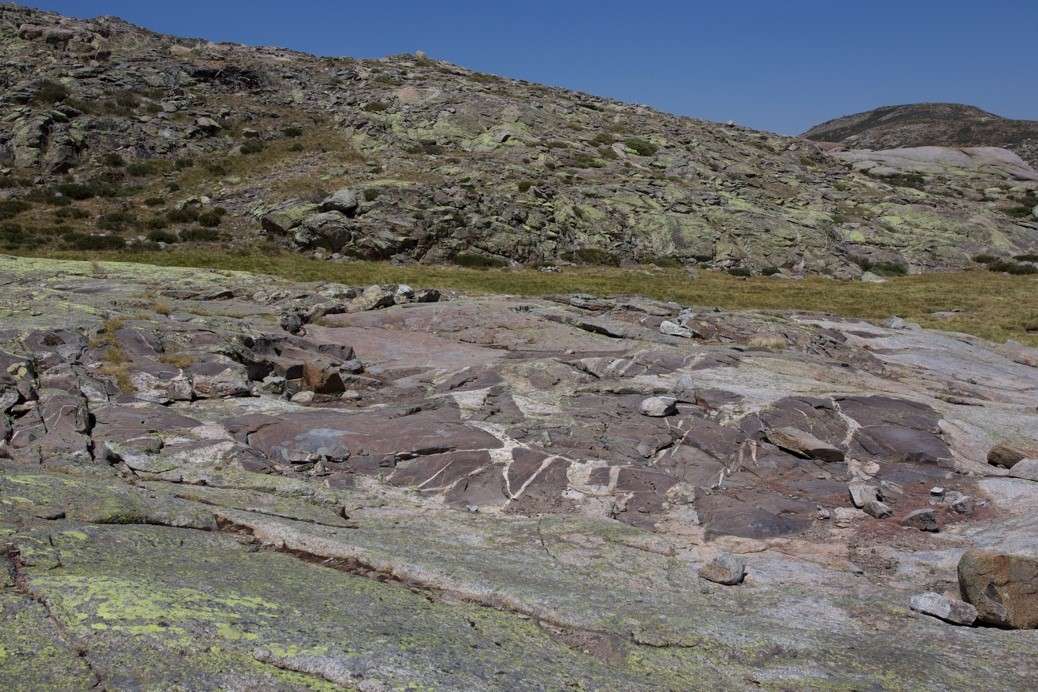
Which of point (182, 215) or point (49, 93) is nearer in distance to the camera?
point (182, 215)

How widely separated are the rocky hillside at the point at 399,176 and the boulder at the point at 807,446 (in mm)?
29793

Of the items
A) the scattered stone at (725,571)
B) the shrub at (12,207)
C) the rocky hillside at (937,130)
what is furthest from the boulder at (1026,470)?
the rocky hillside at (937,130)

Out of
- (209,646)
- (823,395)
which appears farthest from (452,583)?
(823,395)

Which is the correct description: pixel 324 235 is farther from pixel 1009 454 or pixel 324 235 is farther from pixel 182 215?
pixel 1009 454

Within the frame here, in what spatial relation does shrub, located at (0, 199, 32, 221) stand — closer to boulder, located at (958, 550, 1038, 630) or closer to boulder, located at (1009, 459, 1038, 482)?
boulder, located at (1009, 459, 1038, 482)

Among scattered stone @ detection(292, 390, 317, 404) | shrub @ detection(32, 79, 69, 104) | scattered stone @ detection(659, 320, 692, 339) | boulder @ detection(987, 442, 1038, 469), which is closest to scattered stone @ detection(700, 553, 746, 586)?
boulder @ detection(987, 442, 1038, 469)

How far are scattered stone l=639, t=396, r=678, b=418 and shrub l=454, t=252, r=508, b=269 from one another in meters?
27.8

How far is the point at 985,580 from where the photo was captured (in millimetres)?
7473

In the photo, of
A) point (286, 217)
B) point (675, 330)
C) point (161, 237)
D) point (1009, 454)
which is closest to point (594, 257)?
point (286, 217)

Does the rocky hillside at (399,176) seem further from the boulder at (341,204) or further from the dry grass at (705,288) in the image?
the dry grass at (705,288)

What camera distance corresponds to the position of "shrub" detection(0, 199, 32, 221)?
40094 millimetres

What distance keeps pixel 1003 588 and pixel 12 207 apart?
48.4 m

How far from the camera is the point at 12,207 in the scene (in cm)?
4106

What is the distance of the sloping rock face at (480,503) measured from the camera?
5.28 m
